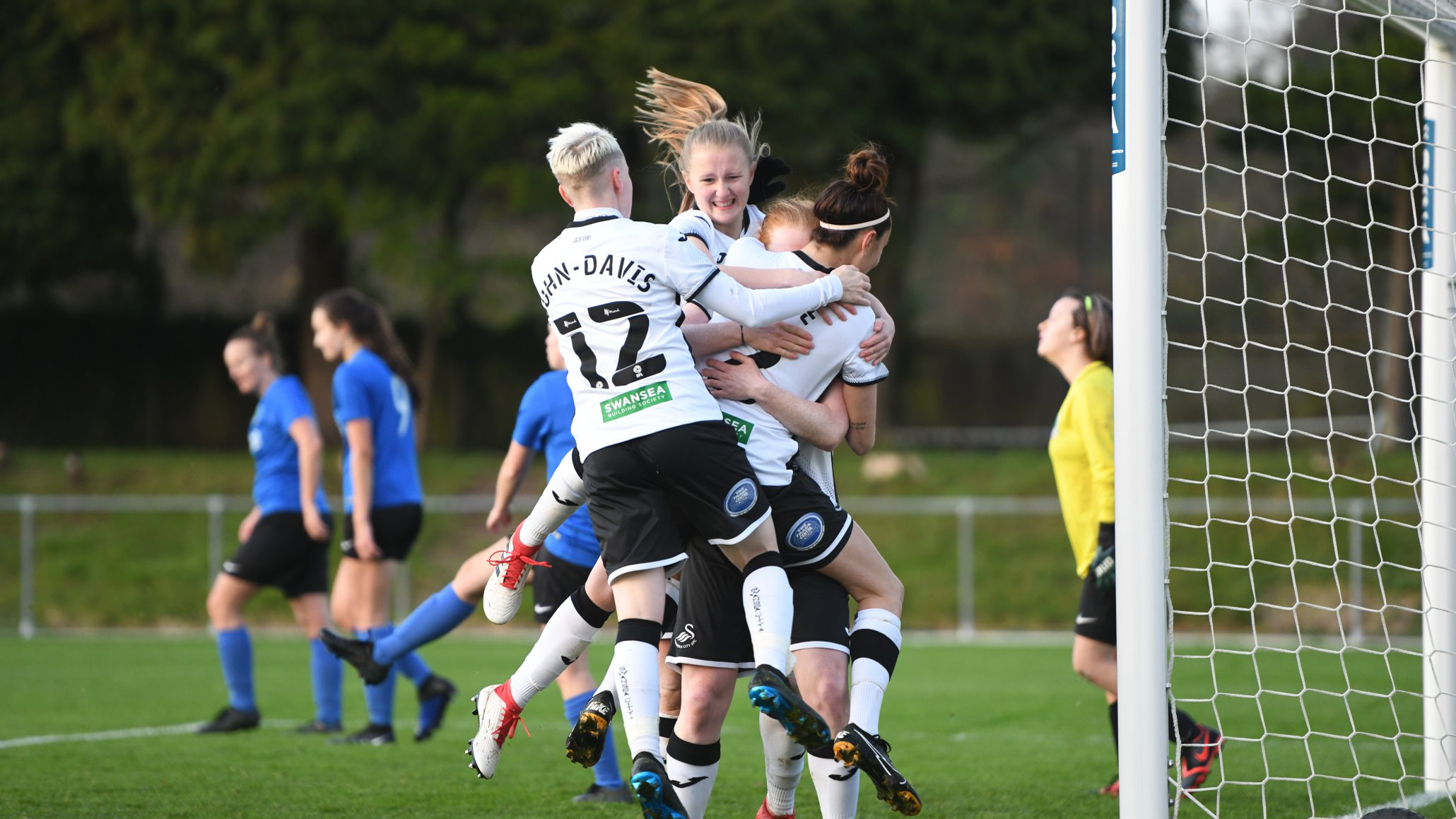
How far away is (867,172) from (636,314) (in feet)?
2.91

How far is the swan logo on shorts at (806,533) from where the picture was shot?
4.20 m

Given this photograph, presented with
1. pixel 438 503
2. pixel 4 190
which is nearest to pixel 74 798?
pixel 438 503

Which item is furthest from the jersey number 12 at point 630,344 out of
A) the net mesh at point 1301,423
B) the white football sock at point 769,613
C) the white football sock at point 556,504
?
the net mesh at point 1301,423

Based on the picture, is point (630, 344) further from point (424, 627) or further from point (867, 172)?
point (424, 627)

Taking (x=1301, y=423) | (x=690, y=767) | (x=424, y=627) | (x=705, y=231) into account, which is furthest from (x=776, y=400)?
(x=1301, y=423)

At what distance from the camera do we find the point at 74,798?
5.08 meters

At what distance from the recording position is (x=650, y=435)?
397cm

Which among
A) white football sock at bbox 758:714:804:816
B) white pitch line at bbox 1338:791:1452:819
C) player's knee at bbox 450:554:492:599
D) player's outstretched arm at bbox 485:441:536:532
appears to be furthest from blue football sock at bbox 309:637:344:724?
white pitch line at bbox 1338:791:1452:819

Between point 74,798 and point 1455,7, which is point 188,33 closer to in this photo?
point 74,798

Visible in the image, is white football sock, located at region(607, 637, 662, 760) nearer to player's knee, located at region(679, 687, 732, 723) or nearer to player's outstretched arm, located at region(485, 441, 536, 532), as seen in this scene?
player's knee, located at region(679, 687, 732, 723)

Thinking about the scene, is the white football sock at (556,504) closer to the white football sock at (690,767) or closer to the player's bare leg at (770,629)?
the player's bare leg at (770,629)

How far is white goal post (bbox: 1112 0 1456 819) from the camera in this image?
3.89 m

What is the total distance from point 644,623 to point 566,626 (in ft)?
1.30

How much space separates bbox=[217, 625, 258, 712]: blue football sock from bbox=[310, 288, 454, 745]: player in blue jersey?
56 cm
